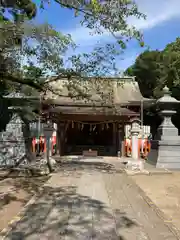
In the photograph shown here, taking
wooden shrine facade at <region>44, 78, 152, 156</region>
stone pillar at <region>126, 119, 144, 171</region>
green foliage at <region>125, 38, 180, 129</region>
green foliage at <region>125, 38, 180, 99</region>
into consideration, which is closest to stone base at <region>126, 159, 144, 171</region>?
stone pillar at <region>126, 119, 144, 171</region>

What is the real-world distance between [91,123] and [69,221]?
13325 mm

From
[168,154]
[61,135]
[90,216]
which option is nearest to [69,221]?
[90,216]

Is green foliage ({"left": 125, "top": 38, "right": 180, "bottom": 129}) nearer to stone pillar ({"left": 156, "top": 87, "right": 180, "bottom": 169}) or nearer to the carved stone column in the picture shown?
the carved stone column

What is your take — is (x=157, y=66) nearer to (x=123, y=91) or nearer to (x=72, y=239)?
(x=123, y=91)

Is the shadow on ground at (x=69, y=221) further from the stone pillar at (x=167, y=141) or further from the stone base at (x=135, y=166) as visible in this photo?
the stone pillar at (x=167, y=141)

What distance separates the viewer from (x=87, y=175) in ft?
33.8

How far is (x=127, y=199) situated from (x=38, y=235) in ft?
9.71

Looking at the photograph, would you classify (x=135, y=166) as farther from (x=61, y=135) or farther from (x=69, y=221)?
(x=61, y=135)

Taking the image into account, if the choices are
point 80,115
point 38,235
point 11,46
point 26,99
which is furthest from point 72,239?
point 80,115

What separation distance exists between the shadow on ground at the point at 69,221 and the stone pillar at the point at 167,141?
6.72 m

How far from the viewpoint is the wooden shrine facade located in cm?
1746

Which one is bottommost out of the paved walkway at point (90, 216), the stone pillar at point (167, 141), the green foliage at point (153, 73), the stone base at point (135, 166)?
the paved walkway at point (90, 216)

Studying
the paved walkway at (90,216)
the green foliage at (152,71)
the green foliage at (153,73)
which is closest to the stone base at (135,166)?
the paved walkway at (90,216)

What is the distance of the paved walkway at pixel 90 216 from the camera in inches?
169
